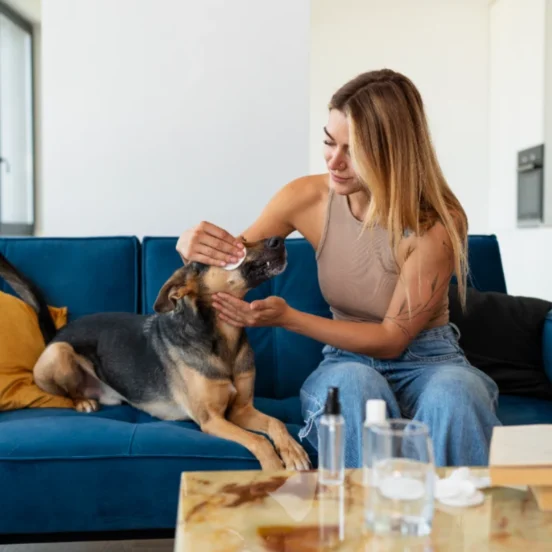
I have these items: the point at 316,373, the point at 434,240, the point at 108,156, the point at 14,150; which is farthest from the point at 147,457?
the point at 14,150

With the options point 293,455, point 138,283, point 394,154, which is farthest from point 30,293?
point 394,154

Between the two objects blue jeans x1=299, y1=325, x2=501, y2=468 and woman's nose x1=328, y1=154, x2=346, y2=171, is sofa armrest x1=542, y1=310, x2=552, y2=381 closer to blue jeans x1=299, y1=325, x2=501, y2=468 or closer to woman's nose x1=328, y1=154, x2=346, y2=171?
blue jeans x1=299, y1=325, x2=501, y2=468

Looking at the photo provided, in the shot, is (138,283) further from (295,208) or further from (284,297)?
(295,208)

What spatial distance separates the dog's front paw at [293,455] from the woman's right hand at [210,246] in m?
0.52

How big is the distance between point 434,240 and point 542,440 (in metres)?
0.79

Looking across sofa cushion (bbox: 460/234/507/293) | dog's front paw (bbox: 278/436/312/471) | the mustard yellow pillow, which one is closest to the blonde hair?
dog's front paw (bbox: 278/436/312/471)

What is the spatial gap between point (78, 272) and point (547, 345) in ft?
5.26

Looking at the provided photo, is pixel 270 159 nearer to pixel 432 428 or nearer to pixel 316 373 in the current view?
pixel 316 373

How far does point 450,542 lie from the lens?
107 cm

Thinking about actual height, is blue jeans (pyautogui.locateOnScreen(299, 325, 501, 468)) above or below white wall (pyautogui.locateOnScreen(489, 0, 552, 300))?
below

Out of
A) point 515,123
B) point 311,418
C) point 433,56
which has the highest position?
point 433,56

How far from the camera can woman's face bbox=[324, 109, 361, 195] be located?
196 centimetres

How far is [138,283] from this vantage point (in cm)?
262

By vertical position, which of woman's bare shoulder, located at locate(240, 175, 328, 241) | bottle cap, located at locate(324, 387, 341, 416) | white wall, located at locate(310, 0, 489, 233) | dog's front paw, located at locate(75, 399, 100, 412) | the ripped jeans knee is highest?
white wall, located at locate(310, 0, 489, 233)
